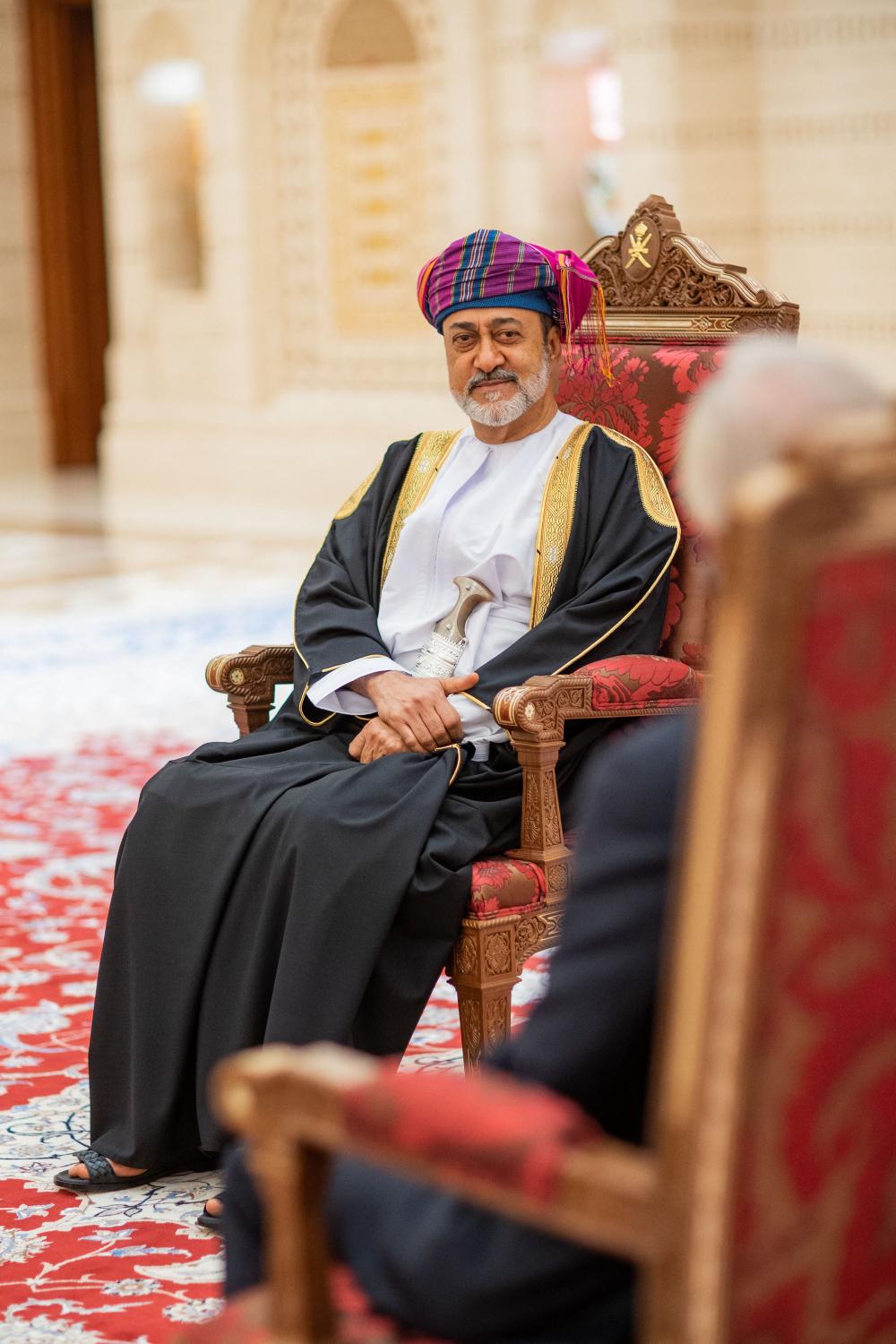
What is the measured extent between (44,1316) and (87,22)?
15.2 meters

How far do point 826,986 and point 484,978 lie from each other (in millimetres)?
1663

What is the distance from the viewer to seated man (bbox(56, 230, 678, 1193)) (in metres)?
2.84

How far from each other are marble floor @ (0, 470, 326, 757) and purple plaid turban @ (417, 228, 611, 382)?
303 centimetres

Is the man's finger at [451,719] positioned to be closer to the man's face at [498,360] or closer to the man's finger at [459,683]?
the man's finger at [459,683]

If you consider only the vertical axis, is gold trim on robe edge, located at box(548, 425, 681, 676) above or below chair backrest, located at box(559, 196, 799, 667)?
below

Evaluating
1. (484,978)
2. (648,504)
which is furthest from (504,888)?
(648,504)

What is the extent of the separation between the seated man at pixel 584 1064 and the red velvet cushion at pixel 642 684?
1.58 metres

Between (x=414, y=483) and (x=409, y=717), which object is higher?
(x=414, y=483)

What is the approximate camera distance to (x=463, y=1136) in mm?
1294

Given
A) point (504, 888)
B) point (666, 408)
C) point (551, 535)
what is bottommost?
point (504, 888)

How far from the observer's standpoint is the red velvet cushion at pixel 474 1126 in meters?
1.27

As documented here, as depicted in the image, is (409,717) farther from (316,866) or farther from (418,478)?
(418,478)

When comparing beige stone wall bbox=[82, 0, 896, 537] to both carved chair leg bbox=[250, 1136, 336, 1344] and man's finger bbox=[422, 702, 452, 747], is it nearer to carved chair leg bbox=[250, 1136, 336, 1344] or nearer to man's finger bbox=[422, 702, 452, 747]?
man's finger bbox=[422, 702, 452, 747]

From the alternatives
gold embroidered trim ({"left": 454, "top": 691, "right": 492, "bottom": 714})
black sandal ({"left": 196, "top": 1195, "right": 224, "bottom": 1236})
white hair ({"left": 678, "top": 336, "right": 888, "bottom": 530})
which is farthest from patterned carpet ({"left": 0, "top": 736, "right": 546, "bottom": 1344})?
white hair ({"left": 678, "top": 336, "right": 888, "bottom": 530})
